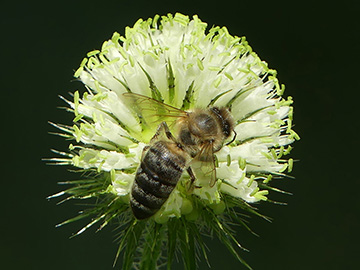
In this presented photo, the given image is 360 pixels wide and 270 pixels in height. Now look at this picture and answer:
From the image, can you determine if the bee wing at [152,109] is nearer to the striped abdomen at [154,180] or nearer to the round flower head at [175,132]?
the round flower head at [175,132]

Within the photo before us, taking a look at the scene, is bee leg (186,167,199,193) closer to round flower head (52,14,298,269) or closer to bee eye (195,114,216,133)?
round flower head (52,14,298,269)

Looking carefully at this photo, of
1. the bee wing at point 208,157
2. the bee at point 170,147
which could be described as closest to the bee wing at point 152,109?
the bee at point 170,147

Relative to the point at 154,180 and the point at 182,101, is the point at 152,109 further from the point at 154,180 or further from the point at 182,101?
the point at 154,180

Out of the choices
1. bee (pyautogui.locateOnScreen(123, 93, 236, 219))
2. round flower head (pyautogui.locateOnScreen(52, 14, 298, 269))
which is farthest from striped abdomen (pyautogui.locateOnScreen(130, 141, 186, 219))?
round flower head (pyautogui.locateOnScreen(52, 14, 298, 269))

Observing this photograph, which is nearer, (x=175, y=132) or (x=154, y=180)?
(x=154, y=180)

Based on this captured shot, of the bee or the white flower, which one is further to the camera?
the white flower

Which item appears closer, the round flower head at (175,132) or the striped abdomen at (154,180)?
the striped abdomen at (154,180)

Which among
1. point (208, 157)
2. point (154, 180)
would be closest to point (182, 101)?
point (208, 157)
